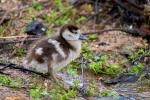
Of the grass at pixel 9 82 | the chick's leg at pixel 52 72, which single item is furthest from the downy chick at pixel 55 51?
the grass at pixel 9 82

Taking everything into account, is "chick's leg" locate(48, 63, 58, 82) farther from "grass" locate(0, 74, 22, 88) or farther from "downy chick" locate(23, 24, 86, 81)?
"grass" locate(0, 74, 22, 88)

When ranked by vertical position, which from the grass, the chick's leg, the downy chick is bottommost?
the grass

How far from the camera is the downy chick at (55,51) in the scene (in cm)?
616

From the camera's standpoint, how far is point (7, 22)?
9.05 metres

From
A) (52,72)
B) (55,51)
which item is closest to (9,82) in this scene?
(52,72)

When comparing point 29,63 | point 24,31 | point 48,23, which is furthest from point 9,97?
point 48,23

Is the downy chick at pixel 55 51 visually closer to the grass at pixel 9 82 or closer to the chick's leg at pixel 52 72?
the chick's leg at pixel 52 72

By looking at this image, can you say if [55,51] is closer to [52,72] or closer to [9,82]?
[52,72]

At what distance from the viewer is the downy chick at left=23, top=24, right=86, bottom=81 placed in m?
6.16

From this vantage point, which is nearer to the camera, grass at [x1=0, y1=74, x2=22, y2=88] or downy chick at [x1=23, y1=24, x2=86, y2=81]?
downy chick at [x1=23, y1=24, x2=86, y2=81]

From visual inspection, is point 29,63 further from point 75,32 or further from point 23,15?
point 23,15

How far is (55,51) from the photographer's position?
6.20m

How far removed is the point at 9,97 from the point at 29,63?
38cm

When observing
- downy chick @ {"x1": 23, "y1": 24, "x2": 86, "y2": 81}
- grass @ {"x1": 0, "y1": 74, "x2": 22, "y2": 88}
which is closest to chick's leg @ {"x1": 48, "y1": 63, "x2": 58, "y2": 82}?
downy chick @ {"x1": 23, "y1": 24, "x2": 86, "y2": 81}
